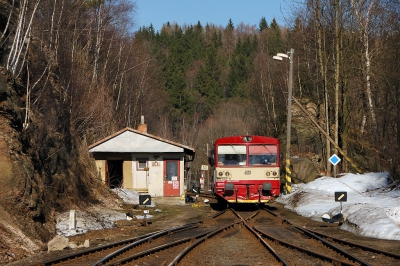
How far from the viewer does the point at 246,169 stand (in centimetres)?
2377

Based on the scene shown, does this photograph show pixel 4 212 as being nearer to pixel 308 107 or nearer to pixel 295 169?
pixel 295 169

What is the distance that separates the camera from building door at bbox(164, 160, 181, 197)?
1296 inches

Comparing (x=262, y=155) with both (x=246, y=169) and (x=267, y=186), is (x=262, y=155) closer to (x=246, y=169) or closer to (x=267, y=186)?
(x=246, y=169)

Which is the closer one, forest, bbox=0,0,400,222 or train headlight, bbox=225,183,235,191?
forest, bbox=0,0,400,222

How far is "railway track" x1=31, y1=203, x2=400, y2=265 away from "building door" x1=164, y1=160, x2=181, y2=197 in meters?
15.9

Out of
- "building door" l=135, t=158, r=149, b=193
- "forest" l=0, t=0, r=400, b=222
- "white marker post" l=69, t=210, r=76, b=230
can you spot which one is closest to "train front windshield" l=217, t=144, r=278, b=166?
"forest" l=0, t=0, r=400, b=222

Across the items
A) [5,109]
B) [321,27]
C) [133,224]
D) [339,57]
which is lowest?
[133,224]

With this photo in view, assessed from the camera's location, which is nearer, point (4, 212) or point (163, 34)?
point (4, 212)

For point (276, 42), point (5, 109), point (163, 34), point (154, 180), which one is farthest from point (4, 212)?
point (163, 34)

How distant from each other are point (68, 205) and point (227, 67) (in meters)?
80.1

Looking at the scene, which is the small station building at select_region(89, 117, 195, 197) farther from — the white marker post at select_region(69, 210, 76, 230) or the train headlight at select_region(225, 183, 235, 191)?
the white marker post at select_region(69, 210, 76, 230)

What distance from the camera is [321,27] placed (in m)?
36.6

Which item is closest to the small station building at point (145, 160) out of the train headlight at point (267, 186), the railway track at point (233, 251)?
the train headlight at point (267, 186)

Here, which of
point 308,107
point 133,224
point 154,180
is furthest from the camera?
point 308,107
